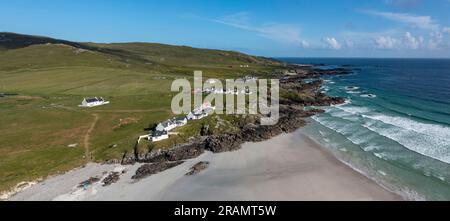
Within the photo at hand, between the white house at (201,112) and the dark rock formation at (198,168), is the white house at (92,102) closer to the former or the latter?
the white house at (201,112)

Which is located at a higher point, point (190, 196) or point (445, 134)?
point (445, 134)

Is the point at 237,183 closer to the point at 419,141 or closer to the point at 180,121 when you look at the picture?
the point at 180,121

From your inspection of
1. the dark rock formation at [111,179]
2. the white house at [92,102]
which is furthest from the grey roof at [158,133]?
the white house at [92,102]

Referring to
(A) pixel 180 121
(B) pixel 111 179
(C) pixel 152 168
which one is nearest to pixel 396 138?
(A) pixel 180 121

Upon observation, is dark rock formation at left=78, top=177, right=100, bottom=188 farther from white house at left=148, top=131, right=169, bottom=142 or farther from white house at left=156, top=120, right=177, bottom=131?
Answer: white house at left=156, top=120, right=177, bottom=131

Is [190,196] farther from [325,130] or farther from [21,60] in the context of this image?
[21,60]
